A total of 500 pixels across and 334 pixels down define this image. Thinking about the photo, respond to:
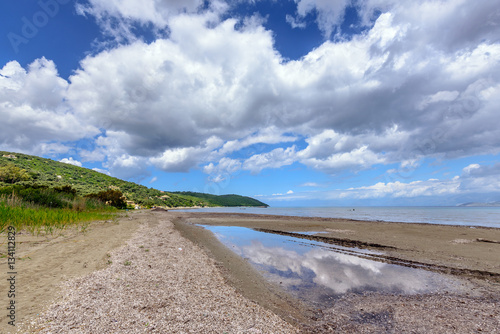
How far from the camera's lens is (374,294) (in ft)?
28.6

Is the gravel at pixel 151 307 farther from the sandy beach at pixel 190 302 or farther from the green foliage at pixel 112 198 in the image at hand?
the green foliage at pixel 112 198

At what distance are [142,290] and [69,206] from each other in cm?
3410

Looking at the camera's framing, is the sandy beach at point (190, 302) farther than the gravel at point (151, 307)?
Yes

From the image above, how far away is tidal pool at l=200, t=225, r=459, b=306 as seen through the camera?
916 centimetres

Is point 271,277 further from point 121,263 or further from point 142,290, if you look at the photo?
point 121,263

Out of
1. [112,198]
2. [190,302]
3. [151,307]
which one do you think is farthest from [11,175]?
[190,302]

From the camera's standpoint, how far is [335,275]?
11.1 meters

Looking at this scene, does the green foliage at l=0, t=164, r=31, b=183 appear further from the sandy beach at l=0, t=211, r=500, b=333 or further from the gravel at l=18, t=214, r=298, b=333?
the gravel at l=18, t=214, r=298, b=333

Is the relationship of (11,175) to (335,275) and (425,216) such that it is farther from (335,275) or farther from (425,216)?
(425,216)

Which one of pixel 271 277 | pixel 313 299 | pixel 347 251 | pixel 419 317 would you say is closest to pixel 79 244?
pixel 271 277

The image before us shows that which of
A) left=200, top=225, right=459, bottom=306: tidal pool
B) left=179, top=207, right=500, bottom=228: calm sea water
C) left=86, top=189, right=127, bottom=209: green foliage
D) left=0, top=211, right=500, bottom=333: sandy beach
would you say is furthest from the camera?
left=86, top=189, right=127, bottom=209: green foliage

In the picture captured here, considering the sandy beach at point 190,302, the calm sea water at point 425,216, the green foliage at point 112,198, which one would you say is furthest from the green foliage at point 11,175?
the calm sea water at point 425,216

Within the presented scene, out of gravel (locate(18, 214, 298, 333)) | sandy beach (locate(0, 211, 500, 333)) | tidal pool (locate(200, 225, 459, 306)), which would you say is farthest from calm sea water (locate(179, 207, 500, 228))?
gravel (locate(18, 214, 298, 333))

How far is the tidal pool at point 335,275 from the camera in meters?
9.16
